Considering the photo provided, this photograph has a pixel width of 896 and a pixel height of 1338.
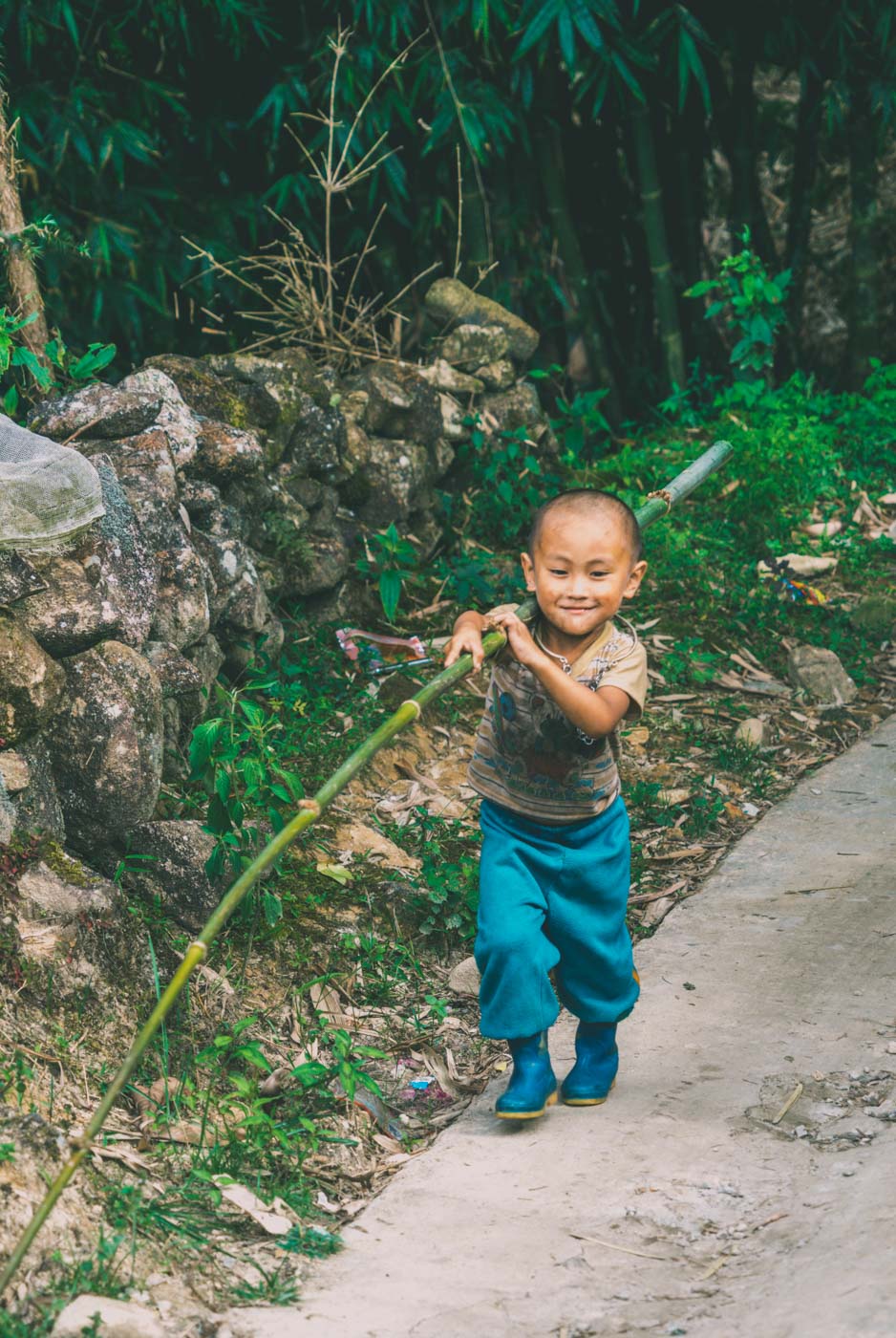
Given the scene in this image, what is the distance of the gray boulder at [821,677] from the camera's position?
4508mm

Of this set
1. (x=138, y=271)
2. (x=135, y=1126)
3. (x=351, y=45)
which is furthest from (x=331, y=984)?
(x=351, y=45)

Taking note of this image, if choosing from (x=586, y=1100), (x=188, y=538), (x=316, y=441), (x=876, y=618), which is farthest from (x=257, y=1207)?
(x=876, y=618)

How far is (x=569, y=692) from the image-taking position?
235cm

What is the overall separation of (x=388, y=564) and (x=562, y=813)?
1.92 metres

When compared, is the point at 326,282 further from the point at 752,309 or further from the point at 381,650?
the point at 381,650

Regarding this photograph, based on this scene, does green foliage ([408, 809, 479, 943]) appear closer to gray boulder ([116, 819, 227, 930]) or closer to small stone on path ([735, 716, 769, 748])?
gray boulder ([116, 819, 227, 930])

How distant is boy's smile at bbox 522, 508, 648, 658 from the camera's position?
243 centimetres

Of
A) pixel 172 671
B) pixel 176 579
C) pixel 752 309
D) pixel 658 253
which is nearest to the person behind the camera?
pixel 172 671

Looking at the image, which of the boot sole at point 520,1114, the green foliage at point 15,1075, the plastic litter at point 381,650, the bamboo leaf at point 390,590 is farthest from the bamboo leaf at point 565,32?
the green foliage at point 15,1075

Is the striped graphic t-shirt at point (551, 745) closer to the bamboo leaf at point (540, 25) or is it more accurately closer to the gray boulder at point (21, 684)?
the gray boulder at point (21, 684)

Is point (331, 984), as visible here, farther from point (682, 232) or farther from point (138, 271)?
point (682, 232)

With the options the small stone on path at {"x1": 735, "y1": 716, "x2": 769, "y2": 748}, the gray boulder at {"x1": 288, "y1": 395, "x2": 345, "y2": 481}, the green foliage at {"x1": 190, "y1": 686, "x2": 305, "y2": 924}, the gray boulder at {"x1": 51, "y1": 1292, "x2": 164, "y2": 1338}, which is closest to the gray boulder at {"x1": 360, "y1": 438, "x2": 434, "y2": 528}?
the gray boulder at {"x1": 288, "y1": 395, "x2": 345, "y2": 481}

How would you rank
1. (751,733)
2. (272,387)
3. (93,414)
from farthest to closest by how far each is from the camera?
1. (272,387)
2. (751,733)
3. (93,414)

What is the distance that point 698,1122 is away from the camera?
2479 millimetres
